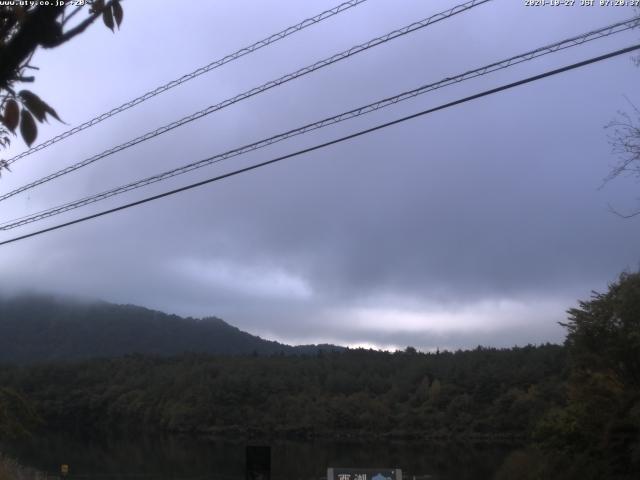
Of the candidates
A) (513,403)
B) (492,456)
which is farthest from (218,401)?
(492,456)

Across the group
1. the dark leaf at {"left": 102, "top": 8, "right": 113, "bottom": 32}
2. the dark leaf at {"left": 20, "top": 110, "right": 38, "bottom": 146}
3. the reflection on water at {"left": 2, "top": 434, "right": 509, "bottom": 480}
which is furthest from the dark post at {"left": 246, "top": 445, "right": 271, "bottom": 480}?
the reflection on water at {"left": 2, "top": 434, "right": 509, "bottom": 480}

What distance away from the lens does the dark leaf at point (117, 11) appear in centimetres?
382

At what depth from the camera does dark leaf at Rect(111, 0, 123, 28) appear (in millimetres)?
3818

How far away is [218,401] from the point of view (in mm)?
118562

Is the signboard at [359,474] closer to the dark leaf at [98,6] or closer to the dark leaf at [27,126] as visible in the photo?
the dark leaf at [98,6]

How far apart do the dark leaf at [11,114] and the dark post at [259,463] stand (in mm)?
9354

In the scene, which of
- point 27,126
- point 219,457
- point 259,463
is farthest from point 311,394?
point 27,126

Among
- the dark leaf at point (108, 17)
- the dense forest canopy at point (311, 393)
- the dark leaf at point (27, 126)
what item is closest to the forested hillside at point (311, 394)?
the dense forest canopy at point (311, 393)

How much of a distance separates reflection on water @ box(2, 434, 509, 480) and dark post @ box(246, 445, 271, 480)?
115ft

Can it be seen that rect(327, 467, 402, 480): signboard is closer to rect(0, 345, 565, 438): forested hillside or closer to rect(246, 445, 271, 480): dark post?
rect(246, 445, 271, 480): dark post

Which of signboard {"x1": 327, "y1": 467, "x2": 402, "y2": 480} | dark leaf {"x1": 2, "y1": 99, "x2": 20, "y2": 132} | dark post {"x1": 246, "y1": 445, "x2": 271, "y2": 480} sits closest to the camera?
dark leaf {"x1": 2, "y1": 99, "x2": 20, "y2": 132}

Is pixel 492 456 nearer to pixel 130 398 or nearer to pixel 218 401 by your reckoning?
pixel 218 401

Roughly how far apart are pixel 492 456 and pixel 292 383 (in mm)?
51393

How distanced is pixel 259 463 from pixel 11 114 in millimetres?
9493
